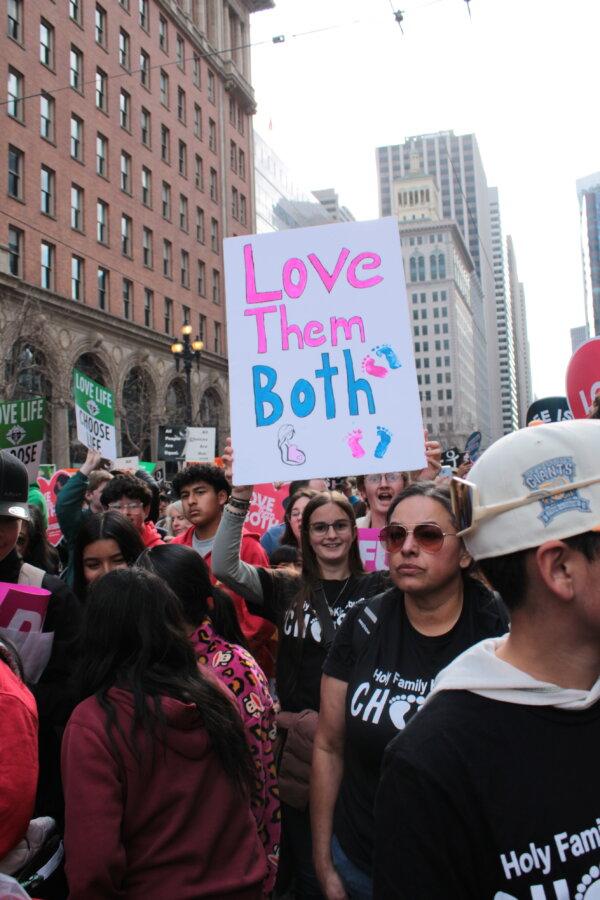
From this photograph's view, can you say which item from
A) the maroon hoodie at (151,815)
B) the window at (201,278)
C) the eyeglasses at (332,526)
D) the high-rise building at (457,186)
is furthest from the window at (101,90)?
the high-rise building at (457,186)

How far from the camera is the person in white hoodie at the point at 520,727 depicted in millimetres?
1285

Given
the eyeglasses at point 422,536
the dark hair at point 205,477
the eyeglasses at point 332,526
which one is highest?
the dark hair at point 205,477

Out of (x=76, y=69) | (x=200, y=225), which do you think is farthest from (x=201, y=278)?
(x=76, y=69)

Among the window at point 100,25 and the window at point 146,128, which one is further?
the window at point 146,128

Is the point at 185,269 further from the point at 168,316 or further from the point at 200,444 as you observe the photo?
the point at 200,444

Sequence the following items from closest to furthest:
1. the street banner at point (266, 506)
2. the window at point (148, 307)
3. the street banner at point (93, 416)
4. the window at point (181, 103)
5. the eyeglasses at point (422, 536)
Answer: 1. the eyeglasses at point (422, 536)
2. the street banner at point (93, 416)
3. the street banner at point (266, 506)
4. the window at point (148, 307)
5. the window at point (181, 103)

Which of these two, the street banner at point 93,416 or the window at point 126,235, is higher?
the window at point 126,235

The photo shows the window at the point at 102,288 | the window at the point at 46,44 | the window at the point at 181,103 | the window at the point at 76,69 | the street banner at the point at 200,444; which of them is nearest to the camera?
the street banner at the point at 200,444

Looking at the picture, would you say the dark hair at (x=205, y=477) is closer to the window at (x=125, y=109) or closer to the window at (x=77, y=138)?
the window at (x=77, y=138)

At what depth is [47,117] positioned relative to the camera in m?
31.6

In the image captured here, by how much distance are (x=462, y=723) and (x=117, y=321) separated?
3523 cm

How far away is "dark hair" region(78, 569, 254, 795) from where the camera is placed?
7.28 ft

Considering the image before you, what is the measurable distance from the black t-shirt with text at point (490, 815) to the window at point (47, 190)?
33.0 m

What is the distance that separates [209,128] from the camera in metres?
46.5
